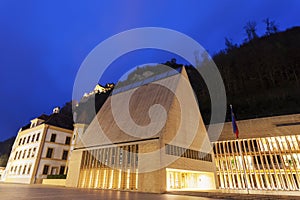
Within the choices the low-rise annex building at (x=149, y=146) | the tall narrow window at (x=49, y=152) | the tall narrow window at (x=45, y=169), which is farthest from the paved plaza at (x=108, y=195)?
the tall narrow window at (x=49, y=152)

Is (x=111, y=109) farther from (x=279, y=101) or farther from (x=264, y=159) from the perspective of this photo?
(x=279, y=101)

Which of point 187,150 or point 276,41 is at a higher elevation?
point 276,41

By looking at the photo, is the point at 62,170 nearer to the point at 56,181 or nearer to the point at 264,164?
the point at 56,181

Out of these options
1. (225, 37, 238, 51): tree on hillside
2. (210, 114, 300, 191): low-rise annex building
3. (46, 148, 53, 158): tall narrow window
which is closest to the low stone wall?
(46, 148, 53, 158): tall narrow window

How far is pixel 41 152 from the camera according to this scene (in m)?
20.6

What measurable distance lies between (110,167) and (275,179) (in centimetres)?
1434

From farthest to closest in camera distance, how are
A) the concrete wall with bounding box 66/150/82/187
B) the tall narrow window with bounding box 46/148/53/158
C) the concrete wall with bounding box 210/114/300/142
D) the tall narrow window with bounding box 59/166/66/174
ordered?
the tall narrow window with bounding box 59/166/66/174, the tall narrow window with bounding box 46/148/53/158, the concrete wall with bounding box 210/114/300/142, the concrete wall with bounding box 66/150/82/187

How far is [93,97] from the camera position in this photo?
155 ft

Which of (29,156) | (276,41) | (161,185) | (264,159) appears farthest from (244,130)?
(276,41)

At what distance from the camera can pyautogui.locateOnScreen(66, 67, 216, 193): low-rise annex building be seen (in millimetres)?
10500

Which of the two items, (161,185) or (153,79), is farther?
(153,79)

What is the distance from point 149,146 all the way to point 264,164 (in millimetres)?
12422

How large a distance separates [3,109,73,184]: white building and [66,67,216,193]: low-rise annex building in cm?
842

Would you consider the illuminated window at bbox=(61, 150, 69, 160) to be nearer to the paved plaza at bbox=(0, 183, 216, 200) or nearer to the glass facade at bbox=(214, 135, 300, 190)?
the paved plaza at bbox=(0, 183, 216, 200)
